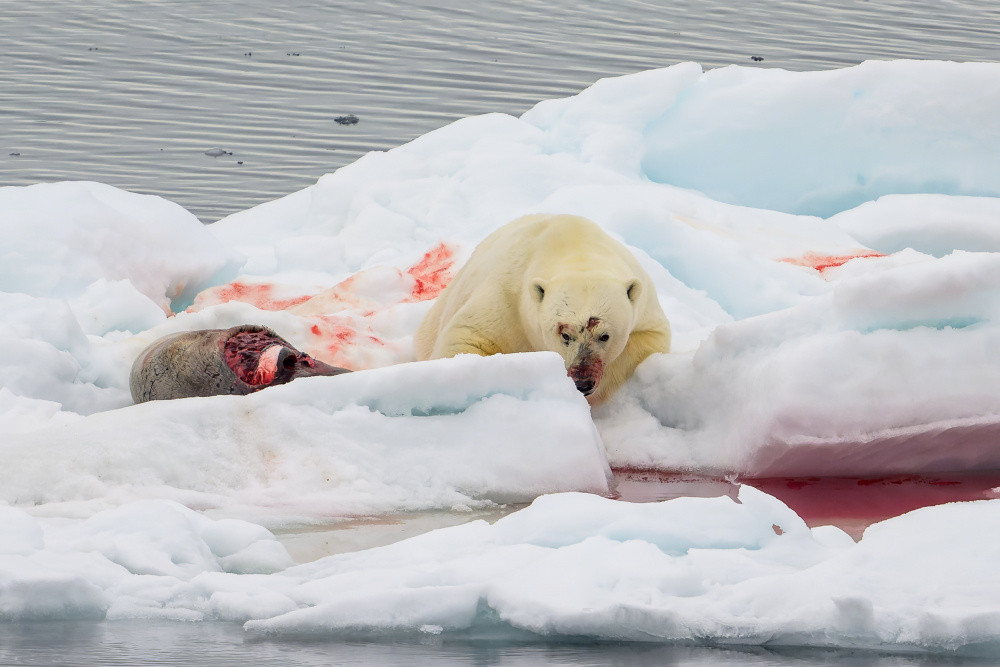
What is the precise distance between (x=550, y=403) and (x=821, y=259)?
145 inches

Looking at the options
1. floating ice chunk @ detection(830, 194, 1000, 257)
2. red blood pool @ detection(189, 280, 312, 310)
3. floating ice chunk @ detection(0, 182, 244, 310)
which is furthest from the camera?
floating ice chunk @ detection(830, 194, 1000, 257)

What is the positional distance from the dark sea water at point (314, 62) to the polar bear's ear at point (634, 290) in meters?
5.91

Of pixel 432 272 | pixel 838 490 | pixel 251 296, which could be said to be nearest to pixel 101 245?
pixel 251 296

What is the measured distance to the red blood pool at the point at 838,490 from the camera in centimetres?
406

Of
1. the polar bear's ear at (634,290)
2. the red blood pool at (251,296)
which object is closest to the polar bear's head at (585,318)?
the polar bear's ear at (634,290)

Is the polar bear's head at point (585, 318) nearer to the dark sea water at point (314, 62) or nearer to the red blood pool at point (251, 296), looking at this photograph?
the red blood pool at point (251, 296)

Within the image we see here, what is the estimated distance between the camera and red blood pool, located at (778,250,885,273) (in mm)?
7387

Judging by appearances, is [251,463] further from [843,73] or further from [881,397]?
[843,73]

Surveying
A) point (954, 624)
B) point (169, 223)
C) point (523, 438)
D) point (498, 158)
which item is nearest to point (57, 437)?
point (523, 438)

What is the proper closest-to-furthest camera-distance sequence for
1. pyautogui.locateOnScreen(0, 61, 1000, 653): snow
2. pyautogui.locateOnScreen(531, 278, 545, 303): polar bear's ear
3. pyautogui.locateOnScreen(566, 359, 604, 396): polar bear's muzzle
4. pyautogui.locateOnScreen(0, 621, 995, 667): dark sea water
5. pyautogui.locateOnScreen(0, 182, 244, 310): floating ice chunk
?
pyautogui.locateOnScreen(0, 621, 995, 667): dark sea water → pyautogui.locateOnScreen(0, 61, 1000, 653): snow → pyautogui.locateOnScreen(566, 359, 604, 396): polar bear's muzzle → pyautogui.locateOnScreen(531, 278, 545, 303): polar bear's ear → pyautogui.locateOnScreen(0, 182, 244, 310): floating ice chunk

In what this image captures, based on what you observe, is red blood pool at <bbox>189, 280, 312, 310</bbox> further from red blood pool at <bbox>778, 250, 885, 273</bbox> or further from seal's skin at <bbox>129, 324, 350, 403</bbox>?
red blood pool at <bbox>778, 250, 885, 273</bbox>

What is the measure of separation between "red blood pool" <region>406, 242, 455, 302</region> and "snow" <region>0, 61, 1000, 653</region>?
30 millimetres

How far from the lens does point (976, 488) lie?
432 centimetres

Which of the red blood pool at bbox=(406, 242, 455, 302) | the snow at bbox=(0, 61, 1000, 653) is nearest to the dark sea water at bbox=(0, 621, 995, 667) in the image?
the snow at bbox=(0, 61, 1000, 653)
